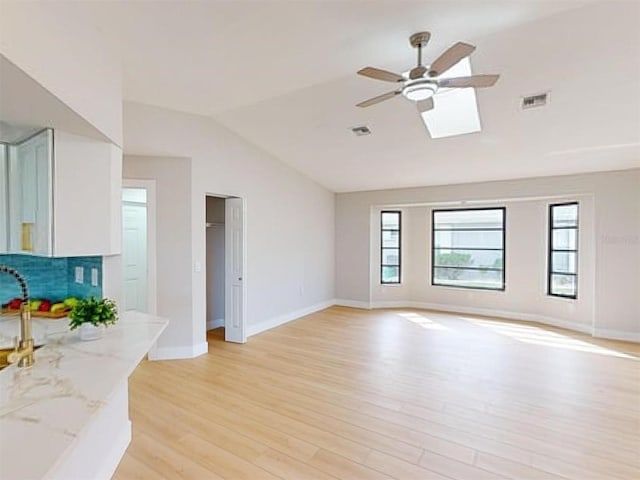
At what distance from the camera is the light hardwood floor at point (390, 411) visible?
230 centimetres

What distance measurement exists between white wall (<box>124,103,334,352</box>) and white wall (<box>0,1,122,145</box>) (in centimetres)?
157

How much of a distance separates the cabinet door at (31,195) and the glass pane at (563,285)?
7.10m

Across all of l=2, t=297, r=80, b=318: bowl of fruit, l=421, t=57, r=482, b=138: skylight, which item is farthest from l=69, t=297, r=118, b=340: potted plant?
l=421, t=57, r=482, b=138: skylight

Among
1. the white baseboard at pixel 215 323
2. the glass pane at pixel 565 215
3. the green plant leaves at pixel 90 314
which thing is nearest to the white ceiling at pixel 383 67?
the glass pane at pixel 565 215

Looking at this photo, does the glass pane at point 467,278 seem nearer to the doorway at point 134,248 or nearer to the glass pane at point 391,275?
the glass pane at point 391,275

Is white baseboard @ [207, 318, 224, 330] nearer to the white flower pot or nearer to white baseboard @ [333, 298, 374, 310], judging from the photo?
white baseboard @ [333, 298, 374, 310]

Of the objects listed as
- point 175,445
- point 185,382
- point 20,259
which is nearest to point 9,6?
point 20,259

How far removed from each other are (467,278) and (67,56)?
7182mm

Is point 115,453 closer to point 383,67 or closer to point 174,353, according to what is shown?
point 174,353

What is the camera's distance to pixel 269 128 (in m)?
4.73

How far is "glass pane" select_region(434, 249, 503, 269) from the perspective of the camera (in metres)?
6.86

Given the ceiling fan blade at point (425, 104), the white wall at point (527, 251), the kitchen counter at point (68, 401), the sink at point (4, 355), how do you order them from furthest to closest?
the white wall at point (527, 251)
the ceiling fan blade at point (425, 104)
the sink at point (4, 355)
the kitchen counter at point (68, 401)

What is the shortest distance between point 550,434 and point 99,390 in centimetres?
310

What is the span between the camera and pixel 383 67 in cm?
324
